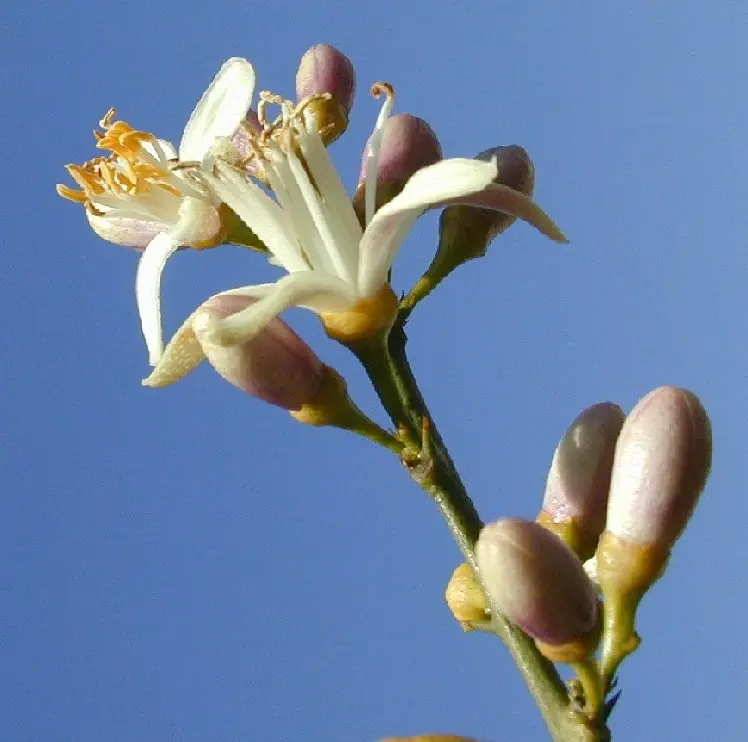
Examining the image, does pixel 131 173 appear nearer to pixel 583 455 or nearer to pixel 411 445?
pixel 411 445

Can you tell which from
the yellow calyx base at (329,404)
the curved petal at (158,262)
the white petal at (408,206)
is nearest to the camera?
the white petal at (408,206)

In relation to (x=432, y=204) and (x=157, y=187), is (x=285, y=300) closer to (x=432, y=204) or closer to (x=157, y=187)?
(x=432, y=204)

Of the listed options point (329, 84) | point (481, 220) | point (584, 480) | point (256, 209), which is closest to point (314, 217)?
point (256, 209)

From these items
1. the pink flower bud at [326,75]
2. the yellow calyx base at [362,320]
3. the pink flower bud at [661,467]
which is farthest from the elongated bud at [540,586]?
the pink flower bud at [326,75]

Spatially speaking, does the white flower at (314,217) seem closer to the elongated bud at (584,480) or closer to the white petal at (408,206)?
the white petal at (408,206)

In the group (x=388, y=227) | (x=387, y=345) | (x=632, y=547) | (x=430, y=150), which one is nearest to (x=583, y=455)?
(x=632, y=547)

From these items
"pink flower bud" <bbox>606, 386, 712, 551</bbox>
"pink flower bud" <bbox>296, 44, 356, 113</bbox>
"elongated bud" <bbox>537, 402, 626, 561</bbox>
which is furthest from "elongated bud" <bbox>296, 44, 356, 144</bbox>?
"pink flower bud" <bbox>606, 386, 712, 551</bbox>
